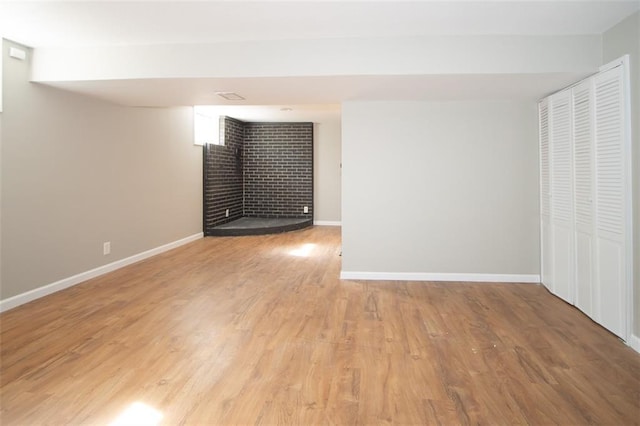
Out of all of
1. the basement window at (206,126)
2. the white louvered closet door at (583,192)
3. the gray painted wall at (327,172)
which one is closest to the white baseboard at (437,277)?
the white louvered closet door at (583,192)

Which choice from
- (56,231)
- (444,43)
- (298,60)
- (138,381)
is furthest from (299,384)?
(56,231)

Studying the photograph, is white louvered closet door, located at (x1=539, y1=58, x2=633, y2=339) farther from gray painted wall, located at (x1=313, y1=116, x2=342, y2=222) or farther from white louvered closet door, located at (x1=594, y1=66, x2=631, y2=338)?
gray painted wall, located at (x1=313, y1=116, x2=342, y2=222)

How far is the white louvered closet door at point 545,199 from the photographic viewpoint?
3828 millimetres

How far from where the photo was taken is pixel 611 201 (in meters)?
2.77

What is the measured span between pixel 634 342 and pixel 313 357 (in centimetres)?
204

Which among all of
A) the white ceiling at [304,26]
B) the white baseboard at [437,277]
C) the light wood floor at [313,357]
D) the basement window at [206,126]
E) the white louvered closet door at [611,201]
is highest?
the basement window at [206,126]

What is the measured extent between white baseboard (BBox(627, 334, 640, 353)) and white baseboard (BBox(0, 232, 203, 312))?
4.59 metres

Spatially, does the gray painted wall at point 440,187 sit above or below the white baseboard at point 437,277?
above

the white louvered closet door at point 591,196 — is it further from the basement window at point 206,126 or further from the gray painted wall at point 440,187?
the basement window at point 206,126

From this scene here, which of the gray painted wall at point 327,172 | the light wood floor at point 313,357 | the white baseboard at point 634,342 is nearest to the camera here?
the light wood floor at point 313,357

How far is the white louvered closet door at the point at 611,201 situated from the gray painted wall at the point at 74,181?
15.0 feet

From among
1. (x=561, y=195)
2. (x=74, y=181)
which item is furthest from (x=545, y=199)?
(x=74, y=181)

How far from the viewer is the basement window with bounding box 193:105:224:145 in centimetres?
683

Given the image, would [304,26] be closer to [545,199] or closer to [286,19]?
[286,19]
